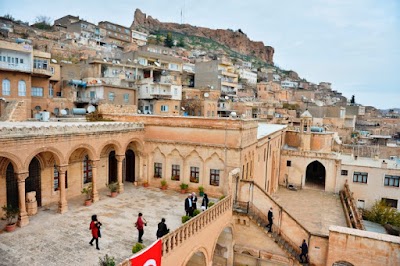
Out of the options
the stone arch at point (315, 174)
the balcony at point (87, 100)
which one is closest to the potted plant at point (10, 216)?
the balcony at point (87, 100)

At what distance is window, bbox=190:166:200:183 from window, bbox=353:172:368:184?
1968 cm

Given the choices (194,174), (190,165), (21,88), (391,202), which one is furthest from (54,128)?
(391,202)

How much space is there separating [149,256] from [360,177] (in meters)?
27.7

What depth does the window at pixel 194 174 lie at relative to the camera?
1941 cm

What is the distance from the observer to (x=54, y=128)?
1418 cm

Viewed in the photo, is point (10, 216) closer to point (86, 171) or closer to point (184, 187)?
point (86, 171)

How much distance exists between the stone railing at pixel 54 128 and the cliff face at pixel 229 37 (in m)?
112

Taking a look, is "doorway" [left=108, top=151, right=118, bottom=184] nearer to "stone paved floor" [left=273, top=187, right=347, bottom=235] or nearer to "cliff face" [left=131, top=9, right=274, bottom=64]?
"stone paved floor" [left=273, top=187, right=347, bottom=235]

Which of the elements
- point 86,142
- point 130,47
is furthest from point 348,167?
point 130,47

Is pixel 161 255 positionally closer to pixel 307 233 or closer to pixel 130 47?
pixel 307 233

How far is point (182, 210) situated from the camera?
52.5 ft

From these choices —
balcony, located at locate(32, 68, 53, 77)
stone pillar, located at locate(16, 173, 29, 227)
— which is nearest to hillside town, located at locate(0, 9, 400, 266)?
stone pillar, located at locate(16, 173, 29, 227)

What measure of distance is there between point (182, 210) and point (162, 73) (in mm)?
39014

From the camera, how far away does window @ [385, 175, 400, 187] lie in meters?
28.7
